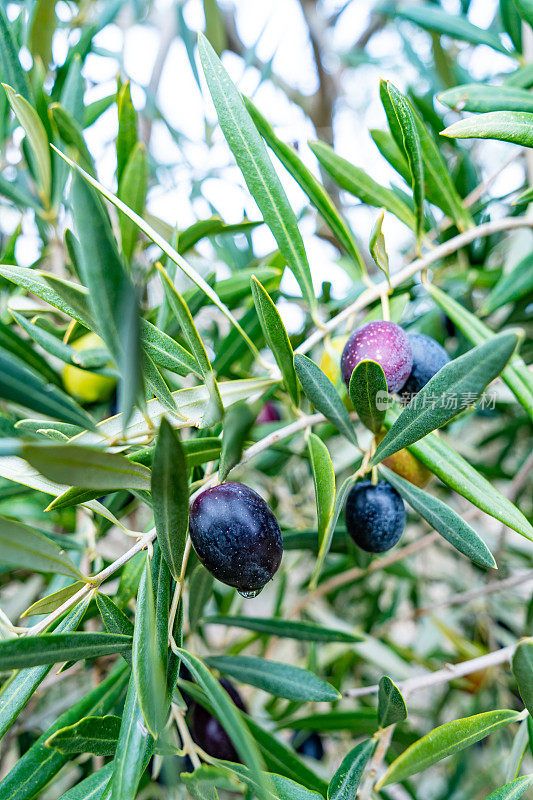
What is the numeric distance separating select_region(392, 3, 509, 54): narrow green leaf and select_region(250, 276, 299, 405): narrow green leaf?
2.73 ft

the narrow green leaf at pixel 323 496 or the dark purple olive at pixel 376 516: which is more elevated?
the narrow green leaf at pixel 323 496

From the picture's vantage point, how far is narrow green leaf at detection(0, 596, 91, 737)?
0.53 meters

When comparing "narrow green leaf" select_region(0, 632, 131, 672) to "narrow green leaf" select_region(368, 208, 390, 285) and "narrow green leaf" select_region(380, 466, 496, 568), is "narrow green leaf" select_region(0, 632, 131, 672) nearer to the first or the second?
"narrow green leaf" select_region(380, 466, 496, 568)

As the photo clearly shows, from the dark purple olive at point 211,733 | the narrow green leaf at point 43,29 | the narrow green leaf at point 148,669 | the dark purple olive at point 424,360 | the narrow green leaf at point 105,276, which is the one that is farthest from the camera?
the narrow green leaf at point 43,29

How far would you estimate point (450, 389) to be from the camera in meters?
0.49

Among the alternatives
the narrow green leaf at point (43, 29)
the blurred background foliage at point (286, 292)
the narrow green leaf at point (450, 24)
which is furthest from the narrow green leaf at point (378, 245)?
the narrow green leaf at point (43, 29)

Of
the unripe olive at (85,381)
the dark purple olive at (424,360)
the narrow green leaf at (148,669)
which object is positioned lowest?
the narrow green leaf at (148,669)

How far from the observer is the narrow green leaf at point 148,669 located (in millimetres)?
438

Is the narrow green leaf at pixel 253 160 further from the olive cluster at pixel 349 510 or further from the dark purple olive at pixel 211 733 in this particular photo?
the dark purple olive at pixel 211 733

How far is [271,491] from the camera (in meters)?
1.39

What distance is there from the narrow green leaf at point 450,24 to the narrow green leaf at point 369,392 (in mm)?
846

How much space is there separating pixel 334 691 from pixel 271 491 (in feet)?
2.47

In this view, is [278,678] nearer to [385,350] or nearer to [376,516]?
[376,516]

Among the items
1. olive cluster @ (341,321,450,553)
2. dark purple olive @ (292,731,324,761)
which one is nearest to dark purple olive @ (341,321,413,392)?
olive cluster @ (341,321,450,553)
